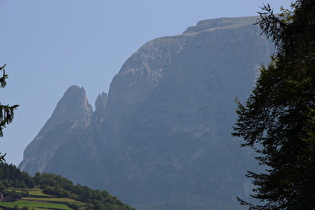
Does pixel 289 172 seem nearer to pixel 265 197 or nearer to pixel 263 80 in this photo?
pixel 265 197

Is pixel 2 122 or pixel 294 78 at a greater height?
pixel 294 78

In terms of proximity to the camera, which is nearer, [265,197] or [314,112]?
[314,112]

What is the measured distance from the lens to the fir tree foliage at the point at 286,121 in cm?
1912

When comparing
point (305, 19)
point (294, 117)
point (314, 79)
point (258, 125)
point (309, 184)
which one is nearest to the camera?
point (305, 19)

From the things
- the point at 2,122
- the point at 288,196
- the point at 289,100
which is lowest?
the point at 288,196

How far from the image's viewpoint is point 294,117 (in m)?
27.7

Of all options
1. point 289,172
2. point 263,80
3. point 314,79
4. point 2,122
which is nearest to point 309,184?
point 289,172

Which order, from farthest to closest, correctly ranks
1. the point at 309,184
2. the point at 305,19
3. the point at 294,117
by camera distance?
the point at 294,117, the point at 309,184, the point at 305,19

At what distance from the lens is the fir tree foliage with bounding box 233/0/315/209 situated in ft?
62.7

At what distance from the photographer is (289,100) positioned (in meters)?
27.1

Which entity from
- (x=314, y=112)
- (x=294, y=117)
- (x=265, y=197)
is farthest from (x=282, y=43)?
(x=265, y=197)

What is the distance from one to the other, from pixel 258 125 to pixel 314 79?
15.9ft

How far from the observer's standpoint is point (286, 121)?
28.0 metres

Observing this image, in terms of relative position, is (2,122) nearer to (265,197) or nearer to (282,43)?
(282,43)
